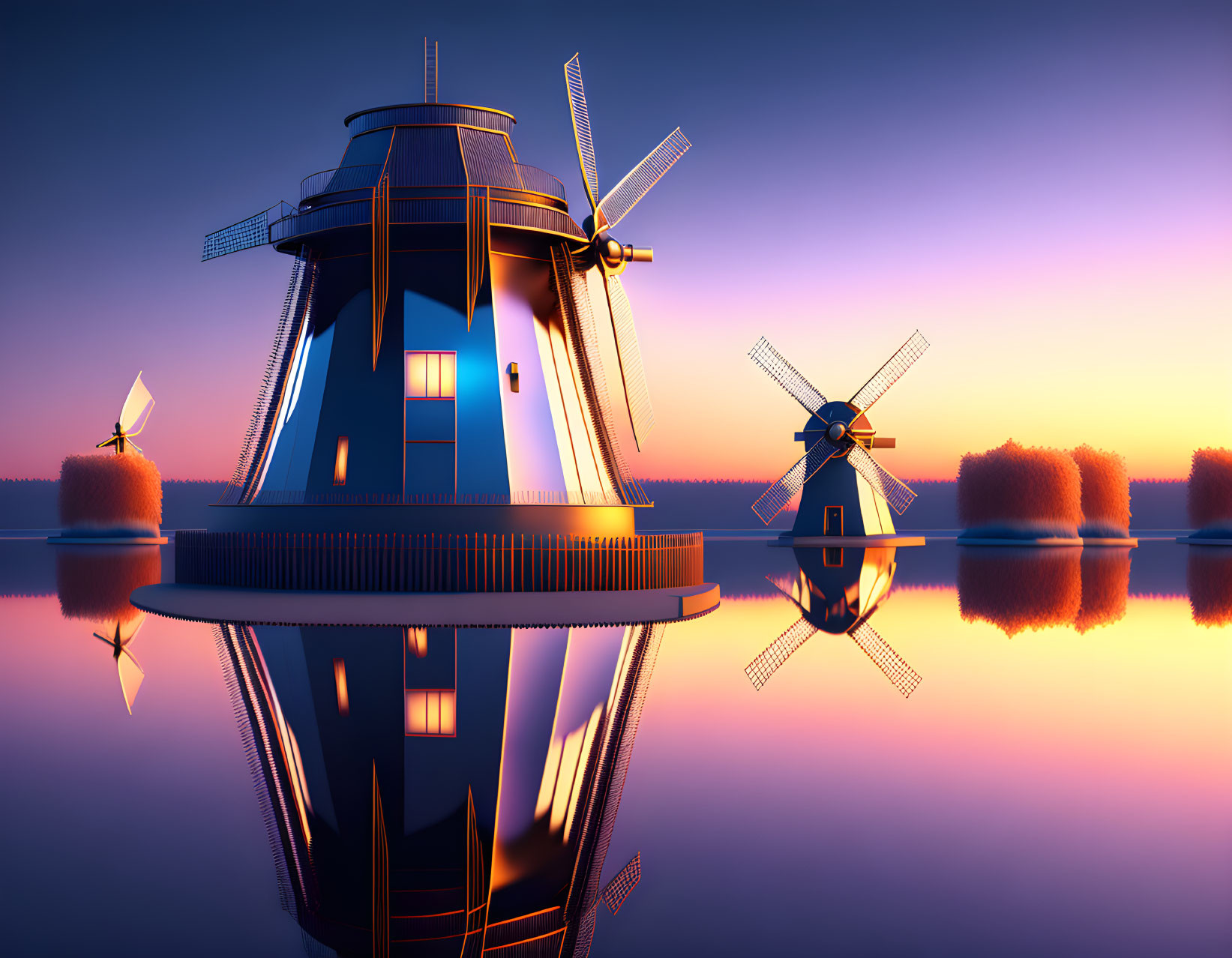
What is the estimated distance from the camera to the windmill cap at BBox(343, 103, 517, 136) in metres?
24.0

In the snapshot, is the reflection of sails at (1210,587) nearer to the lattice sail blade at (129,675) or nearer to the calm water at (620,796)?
the calm water at (620,796)

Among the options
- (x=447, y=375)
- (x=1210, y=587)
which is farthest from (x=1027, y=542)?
(x=447, y=375)

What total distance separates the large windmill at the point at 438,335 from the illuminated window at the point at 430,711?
1099 centimetres

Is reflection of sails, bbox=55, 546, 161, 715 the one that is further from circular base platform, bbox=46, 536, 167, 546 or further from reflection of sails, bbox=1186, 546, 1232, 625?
reflection of sails, bbox=1186, 546, 1232, 625

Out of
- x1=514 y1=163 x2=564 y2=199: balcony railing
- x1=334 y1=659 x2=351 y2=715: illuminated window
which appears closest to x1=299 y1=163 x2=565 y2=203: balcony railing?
x1=514 y1=163 x2=564 y2=199: balcony railing

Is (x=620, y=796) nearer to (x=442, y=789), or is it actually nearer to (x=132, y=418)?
(x=442, y=789)

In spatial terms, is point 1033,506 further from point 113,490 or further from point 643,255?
point 113,490

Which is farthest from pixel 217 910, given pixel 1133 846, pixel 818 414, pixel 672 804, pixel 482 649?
pixel 818 414

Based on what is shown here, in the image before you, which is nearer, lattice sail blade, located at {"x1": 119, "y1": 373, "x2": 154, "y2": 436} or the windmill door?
the windmill door

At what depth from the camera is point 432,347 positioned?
73.6 ft

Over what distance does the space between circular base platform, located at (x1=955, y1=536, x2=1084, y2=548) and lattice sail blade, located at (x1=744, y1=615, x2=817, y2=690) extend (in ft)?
145

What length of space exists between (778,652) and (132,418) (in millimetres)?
62109

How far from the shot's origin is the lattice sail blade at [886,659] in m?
12.6

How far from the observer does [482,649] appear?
531 inches
